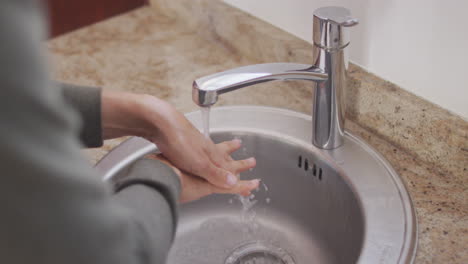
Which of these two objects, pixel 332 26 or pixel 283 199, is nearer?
pixel 332 26

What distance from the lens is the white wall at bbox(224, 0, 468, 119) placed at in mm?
811

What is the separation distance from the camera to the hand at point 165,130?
2.59ft

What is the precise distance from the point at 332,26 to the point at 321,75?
0.08 metres

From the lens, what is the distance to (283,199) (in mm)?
993

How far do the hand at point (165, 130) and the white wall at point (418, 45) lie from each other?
0.31 metres

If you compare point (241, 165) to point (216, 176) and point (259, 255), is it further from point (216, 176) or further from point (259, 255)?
point (259, 255)

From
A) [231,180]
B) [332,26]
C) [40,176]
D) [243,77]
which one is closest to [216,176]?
[231,180]

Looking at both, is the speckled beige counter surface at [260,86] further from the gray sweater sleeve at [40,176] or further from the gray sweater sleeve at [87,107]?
the gray sweater sleeve at [40,176]

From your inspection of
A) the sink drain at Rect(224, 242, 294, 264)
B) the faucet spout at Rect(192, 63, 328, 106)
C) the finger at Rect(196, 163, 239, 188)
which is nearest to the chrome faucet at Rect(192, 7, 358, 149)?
the faucet spout at Rect(192, 63, 328, 106)

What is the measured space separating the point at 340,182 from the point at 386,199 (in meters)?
0.09

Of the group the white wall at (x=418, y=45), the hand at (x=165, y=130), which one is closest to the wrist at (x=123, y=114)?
the hand at (x=165, y=130)

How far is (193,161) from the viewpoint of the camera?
0.82m

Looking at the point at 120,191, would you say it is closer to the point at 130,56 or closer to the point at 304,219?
the point at 304,219

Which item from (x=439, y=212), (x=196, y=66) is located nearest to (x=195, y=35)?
(x=196, y=66)
